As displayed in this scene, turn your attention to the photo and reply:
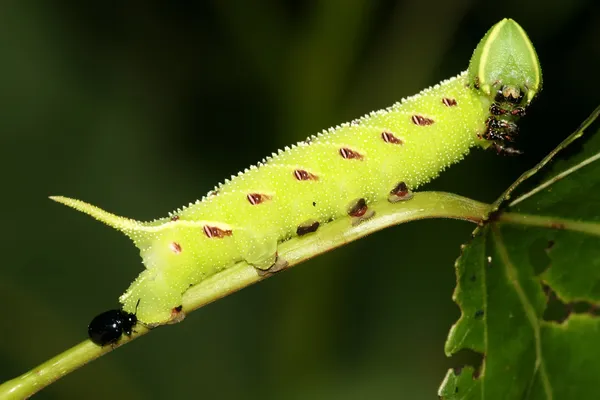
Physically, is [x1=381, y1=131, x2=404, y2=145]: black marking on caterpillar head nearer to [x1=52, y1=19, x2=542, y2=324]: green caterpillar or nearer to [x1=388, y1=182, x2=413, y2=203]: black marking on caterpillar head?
[x1=52, y1=19, x2=542, y2=324]: green caterpillar

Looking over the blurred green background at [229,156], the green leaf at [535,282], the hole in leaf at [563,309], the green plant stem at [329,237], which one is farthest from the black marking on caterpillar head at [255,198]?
the blurred green background at [229,156]

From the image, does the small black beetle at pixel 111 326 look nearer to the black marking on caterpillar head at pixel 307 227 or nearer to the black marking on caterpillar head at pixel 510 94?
the black marking on caterpillar head at pixel 307 227

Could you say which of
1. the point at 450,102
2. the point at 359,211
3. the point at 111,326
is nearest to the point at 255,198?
the point at 359,211

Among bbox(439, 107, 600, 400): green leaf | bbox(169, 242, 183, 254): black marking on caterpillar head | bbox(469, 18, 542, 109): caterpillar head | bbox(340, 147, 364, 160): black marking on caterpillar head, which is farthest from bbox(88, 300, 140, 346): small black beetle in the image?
bbox(469, 18, 542, 109): caterpillar head

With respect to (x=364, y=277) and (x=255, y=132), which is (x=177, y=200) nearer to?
(x=255, y=132)

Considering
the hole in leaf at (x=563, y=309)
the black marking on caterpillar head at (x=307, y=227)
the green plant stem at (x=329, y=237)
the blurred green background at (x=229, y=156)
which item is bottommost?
the hole in leaf at (x=563, y=309)

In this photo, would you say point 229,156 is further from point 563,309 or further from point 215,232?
point 563,309

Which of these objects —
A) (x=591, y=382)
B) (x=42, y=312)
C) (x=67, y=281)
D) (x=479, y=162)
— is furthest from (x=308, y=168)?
(x=67, y=281)
